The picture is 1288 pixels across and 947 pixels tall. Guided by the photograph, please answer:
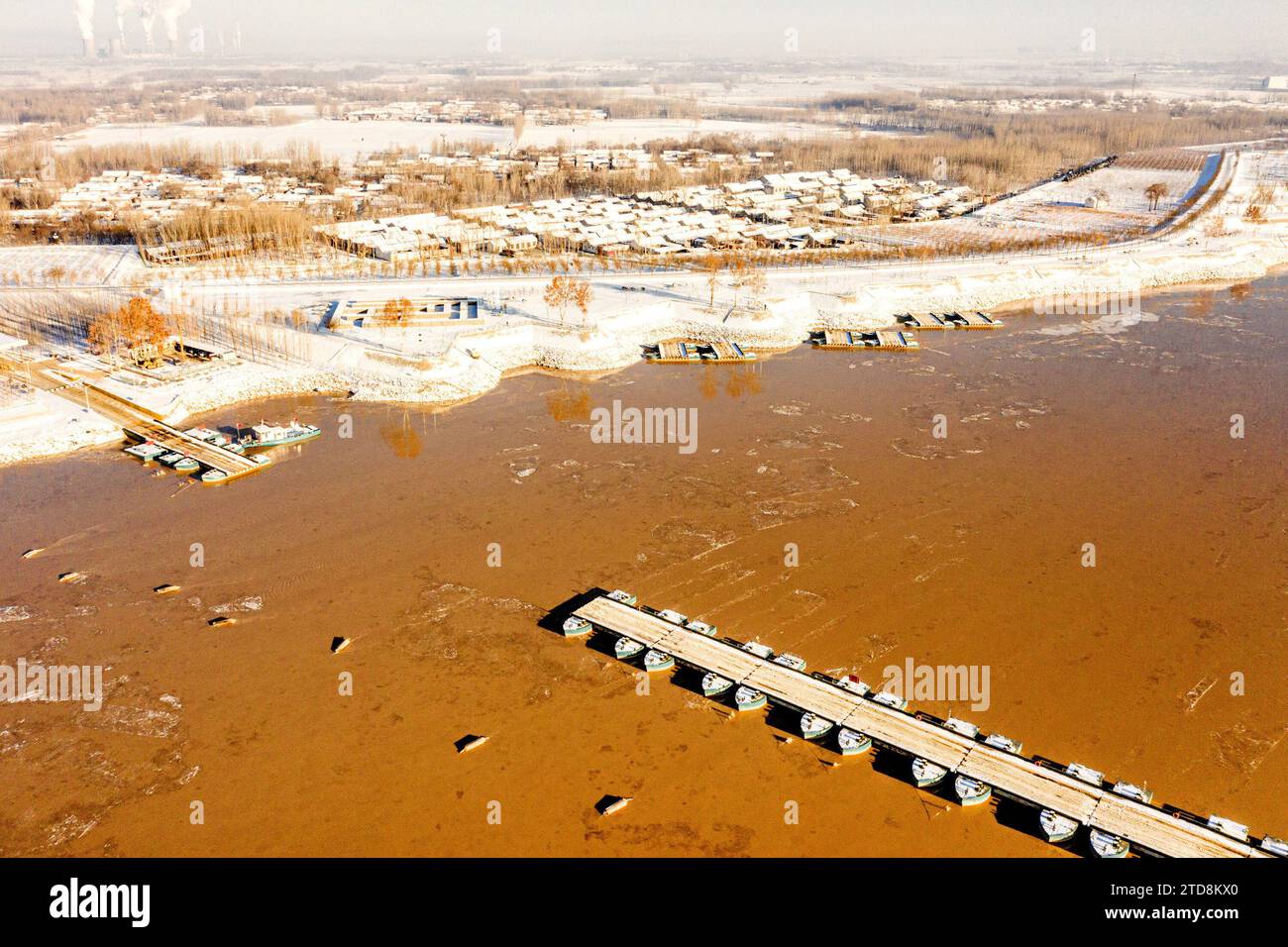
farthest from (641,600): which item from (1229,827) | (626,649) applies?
(1229,827)

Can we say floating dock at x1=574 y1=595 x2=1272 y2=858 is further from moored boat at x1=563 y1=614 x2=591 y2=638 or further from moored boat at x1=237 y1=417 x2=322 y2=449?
moored boat at x1=237 y1=417 x2=322 y2=449

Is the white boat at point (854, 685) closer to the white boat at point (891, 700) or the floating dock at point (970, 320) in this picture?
the white boat at point (891, 700)

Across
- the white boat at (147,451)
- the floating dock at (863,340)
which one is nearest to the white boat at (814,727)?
the white boat at (147,451)

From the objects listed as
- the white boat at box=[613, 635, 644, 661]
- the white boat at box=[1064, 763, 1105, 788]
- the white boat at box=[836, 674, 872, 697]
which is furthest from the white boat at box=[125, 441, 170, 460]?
the white boat at box=[1064, 763, 1105, 788]

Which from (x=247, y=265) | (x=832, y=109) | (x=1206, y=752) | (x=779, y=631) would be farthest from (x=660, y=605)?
(x=832, y=109)
